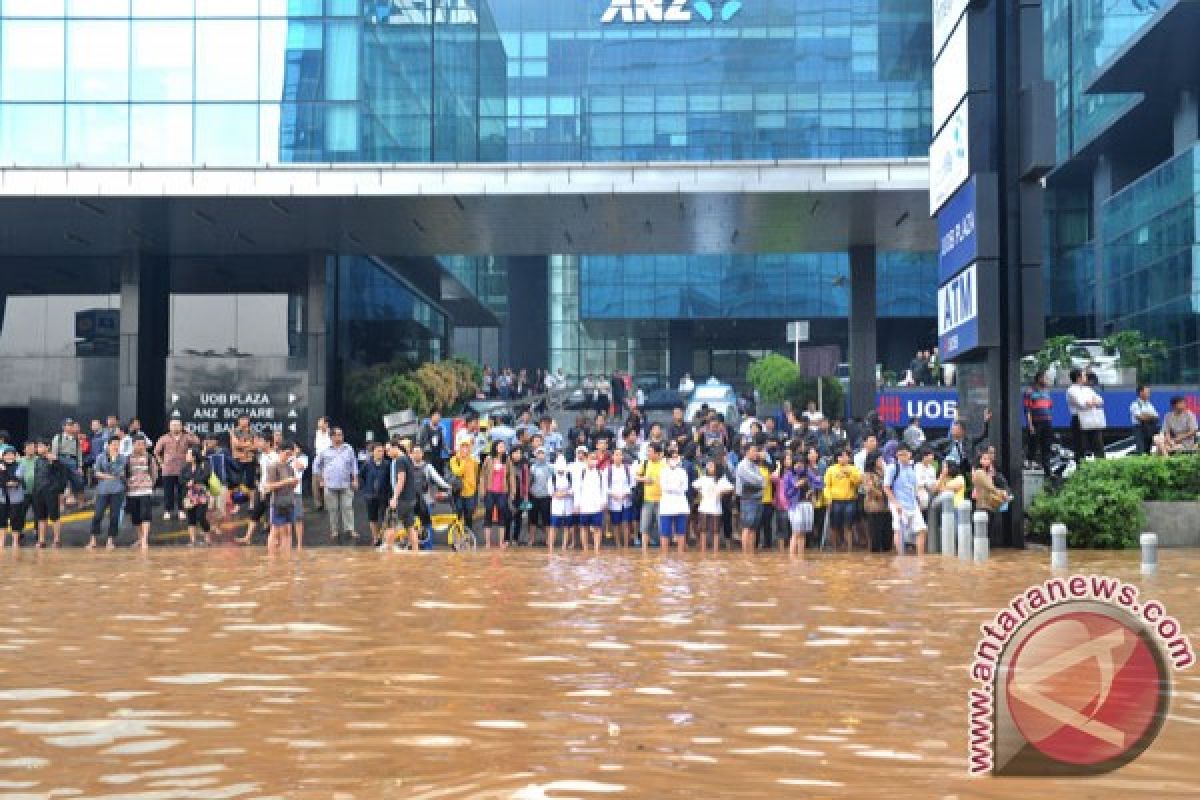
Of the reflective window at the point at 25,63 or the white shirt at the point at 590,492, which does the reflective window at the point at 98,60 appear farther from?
the white shirt at the point at 590,492

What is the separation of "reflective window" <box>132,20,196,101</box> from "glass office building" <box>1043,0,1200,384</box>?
29.1 m

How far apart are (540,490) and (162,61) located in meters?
18.1

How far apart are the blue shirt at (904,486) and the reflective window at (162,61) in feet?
71.0

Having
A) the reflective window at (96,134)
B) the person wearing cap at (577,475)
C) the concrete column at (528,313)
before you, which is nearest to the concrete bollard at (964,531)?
the person wearing cap at (577,475)

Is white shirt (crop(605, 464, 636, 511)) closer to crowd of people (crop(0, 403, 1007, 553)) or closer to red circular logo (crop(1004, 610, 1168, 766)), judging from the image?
crowd of people (crop(0, 403, 1007, 553))

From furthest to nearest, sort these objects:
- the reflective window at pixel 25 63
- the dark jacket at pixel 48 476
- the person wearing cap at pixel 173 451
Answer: the reflective window at pixel 25 63, the person wearing cap at pixel 173 451, the dark jacket at pixel 48 476

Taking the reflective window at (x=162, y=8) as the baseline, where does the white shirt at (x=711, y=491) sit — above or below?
below

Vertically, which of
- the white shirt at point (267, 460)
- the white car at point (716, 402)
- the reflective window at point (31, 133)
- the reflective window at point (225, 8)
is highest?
the reflective window at point (225, 8)

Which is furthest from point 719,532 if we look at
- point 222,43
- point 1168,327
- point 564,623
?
point 1168,327

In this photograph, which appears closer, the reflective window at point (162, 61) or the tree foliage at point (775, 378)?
the reflective window at point (162, 61)

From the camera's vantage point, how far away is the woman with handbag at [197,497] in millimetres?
21938

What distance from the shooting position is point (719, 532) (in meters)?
23.5

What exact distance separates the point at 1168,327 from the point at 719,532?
27.5 m

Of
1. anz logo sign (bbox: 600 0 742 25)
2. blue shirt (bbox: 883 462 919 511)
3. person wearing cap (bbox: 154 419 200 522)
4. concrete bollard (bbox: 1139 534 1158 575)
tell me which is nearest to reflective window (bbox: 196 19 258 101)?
person wearing cap (bbox: 154 419 200 522)
